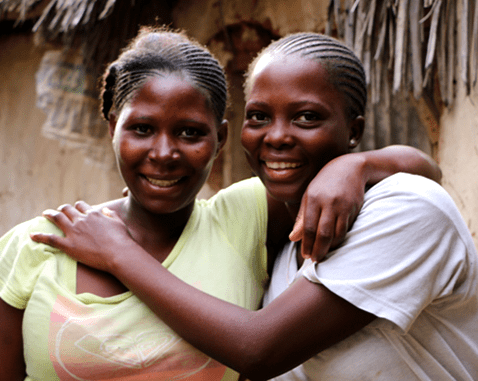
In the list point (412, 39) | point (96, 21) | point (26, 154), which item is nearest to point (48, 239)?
point (412, 39)

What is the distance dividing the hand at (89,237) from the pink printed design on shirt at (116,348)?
0.45ft

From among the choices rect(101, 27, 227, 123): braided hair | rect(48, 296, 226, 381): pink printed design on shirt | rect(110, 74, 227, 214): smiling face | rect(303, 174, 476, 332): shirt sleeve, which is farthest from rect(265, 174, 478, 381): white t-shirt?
rect(101, 27, 227, 123): braided hair

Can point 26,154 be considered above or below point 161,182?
below

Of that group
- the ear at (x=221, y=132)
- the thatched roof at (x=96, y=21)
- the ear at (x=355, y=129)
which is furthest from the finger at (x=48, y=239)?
the thatched roof at (x=96, y=21)

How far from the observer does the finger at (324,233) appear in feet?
3.80

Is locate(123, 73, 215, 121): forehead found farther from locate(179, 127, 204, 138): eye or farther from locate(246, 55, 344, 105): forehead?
locate(246, 55, 344, 105): forehead

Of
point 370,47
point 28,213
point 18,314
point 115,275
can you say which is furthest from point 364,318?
point 28,213

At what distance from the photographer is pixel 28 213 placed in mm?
4215

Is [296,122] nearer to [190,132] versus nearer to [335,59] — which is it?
[335,59]

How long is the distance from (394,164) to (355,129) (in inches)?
6.1

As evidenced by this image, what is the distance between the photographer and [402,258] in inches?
45.2

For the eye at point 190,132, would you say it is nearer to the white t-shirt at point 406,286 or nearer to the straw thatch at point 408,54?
the white t-shirt at point 406,286

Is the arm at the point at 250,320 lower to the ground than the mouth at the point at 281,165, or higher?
lower

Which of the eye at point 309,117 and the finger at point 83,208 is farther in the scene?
the finger at point 83,208
